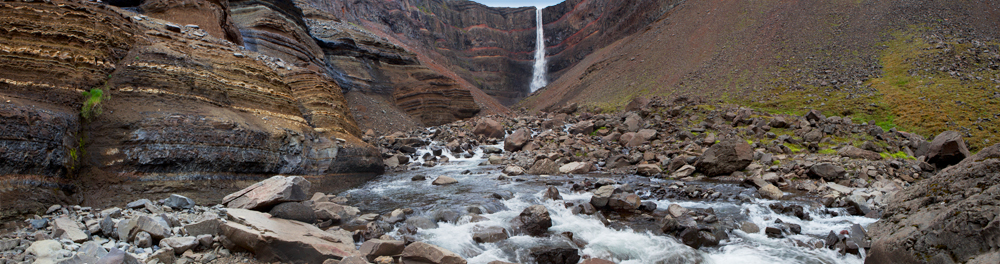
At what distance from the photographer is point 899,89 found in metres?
23.3

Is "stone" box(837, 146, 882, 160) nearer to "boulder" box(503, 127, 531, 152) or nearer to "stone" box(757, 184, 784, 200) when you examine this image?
"stone" box(757, 184, 784, 200)

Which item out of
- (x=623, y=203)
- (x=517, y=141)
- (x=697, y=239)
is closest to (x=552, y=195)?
(x=623, y=203)

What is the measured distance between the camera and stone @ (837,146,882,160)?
13821 millimetres

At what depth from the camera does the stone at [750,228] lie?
8.21 m

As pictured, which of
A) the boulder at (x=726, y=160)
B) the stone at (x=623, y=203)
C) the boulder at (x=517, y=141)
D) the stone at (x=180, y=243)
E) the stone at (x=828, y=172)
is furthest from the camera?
the boulder at (x=517, y=141)

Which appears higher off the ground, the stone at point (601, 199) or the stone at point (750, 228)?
the stone at point (601, 199)

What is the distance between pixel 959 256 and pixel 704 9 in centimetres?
5298

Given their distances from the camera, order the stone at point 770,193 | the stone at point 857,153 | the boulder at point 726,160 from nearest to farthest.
Answer: the stone at point 770,193 < the stone at point 857,153 < the boulder at point 726,160

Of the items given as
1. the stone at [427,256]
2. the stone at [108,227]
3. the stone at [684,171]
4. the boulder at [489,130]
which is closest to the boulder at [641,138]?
the stone at [684,171]

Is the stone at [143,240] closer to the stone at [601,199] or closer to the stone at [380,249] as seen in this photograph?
the stone at [380,249]

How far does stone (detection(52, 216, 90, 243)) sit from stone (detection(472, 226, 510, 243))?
5640mm

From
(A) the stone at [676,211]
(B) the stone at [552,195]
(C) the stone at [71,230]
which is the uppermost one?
(C) the stone at [71,230]

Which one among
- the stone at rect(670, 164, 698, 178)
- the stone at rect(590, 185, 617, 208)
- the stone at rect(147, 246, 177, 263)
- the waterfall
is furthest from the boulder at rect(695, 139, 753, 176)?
the waterfall

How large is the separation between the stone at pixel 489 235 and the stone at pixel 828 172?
10490mm
